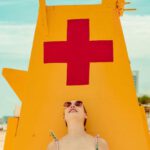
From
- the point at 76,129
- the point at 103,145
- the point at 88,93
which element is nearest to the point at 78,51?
the point at 88,93

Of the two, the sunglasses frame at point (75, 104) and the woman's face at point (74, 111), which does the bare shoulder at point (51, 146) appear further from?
the sunglasses frame at point (75, 104)

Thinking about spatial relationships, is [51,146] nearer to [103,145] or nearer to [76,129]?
[76,129]

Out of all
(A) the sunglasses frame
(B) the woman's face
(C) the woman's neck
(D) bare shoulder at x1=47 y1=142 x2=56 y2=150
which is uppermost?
(A) the sunglasses frame

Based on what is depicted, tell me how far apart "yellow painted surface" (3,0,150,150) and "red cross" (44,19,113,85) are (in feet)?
0.14

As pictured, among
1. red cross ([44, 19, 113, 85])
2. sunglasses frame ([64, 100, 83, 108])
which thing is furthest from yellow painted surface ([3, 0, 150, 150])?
sunglasses frame ([64, 100, 83, 108])

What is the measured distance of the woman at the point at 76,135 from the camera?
12.1 feet

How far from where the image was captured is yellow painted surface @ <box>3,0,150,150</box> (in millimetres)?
3984

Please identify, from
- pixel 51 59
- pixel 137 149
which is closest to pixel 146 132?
pixel 137 149

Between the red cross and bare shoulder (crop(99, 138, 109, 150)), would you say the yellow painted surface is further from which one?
bare shoulder (crop(99, 138, 109, 150))

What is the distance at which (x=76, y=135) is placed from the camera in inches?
148

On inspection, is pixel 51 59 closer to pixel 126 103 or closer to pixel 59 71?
pixel 59 71

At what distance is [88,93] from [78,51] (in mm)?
419

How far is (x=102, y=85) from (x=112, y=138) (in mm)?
503

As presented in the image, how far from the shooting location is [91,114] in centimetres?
400
